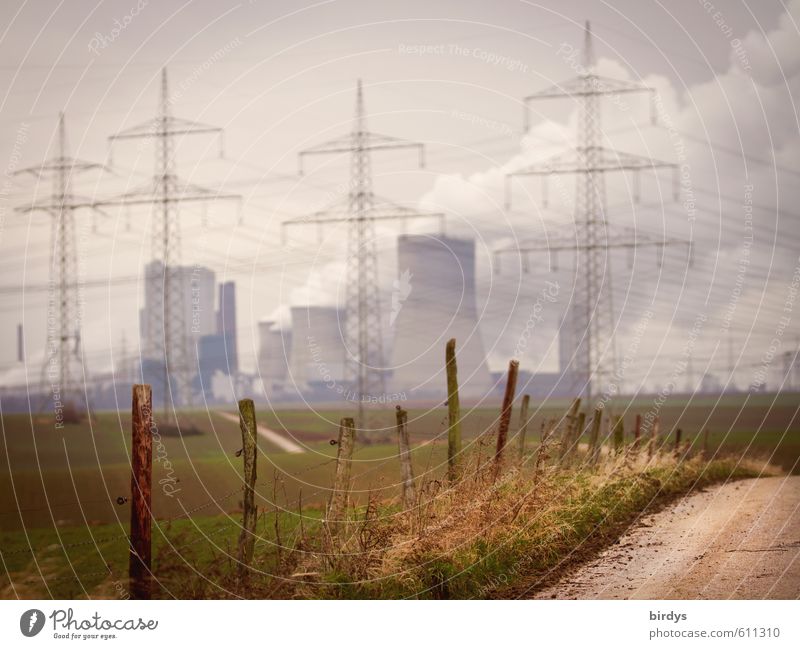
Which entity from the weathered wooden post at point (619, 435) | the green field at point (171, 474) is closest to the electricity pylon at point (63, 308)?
the green field at point (171, 474)

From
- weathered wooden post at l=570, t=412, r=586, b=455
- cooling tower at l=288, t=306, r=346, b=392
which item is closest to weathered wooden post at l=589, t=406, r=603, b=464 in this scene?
weathered wooden post at l=570, t=412, r=586, b=455

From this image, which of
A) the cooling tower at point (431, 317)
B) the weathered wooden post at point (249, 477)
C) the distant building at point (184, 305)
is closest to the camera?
the weathered wooden post at point (249, 477)

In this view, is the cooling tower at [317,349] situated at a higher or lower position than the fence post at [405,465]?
higher

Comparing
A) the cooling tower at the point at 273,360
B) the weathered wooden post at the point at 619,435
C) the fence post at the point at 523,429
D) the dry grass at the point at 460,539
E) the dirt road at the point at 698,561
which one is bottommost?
the dirt road at the point at 698,561

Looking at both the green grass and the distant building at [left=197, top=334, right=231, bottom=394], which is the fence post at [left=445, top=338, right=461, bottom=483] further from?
the distant building at [left=197, top=334, right=231, bottom=394]

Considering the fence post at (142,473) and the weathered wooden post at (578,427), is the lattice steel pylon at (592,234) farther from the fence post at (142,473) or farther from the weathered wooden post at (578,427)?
the fence post at (142,473)

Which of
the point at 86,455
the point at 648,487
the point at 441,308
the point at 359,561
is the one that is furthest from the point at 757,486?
the point at 86,455

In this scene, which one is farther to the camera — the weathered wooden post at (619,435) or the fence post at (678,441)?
the fence post at (678,441)
